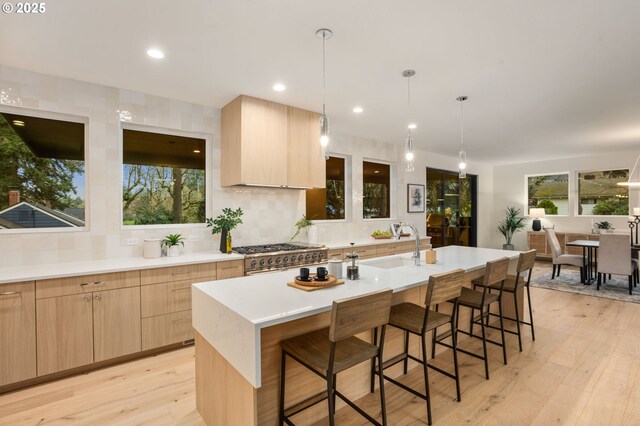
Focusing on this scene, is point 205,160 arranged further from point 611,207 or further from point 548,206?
point 611,207

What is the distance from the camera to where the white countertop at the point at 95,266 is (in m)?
2.49

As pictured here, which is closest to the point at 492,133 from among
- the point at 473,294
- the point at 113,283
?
the point at 473,294

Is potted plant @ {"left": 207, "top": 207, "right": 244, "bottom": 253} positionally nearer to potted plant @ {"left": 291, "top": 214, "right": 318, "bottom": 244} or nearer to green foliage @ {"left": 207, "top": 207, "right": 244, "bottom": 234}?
green foliage @ {"left": 207, "top": 207, "right": 244, "bottom": 234}

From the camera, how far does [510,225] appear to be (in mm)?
8555

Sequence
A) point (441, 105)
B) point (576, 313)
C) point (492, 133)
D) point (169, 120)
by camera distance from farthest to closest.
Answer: point (492, 133), point (576, 313), point (441, 105), point (169, 120)

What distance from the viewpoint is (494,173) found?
30.3ft

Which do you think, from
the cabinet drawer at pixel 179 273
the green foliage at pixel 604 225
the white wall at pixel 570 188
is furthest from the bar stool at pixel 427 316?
the white wall at pixel 570 188

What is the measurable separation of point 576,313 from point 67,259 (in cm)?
597

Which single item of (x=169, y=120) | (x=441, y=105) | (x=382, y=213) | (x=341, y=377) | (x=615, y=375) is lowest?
(x=615, y=375)

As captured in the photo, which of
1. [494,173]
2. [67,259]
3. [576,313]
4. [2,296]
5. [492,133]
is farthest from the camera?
[494,173]

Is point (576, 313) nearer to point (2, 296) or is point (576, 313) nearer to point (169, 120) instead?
point (169, 120)

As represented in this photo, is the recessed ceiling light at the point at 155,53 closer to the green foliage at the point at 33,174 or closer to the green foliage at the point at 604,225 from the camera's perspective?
the green foliage at the point at 33,174

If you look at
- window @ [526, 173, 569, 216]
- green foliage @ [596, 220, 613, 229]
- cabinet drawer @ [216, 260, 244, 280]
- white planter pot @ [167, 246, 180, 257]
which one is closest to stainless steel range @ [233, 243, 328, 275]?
cabinet drawer @ [216, 260, 244, 280]

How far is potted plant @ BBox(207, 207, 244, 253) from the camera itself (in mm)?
3656
